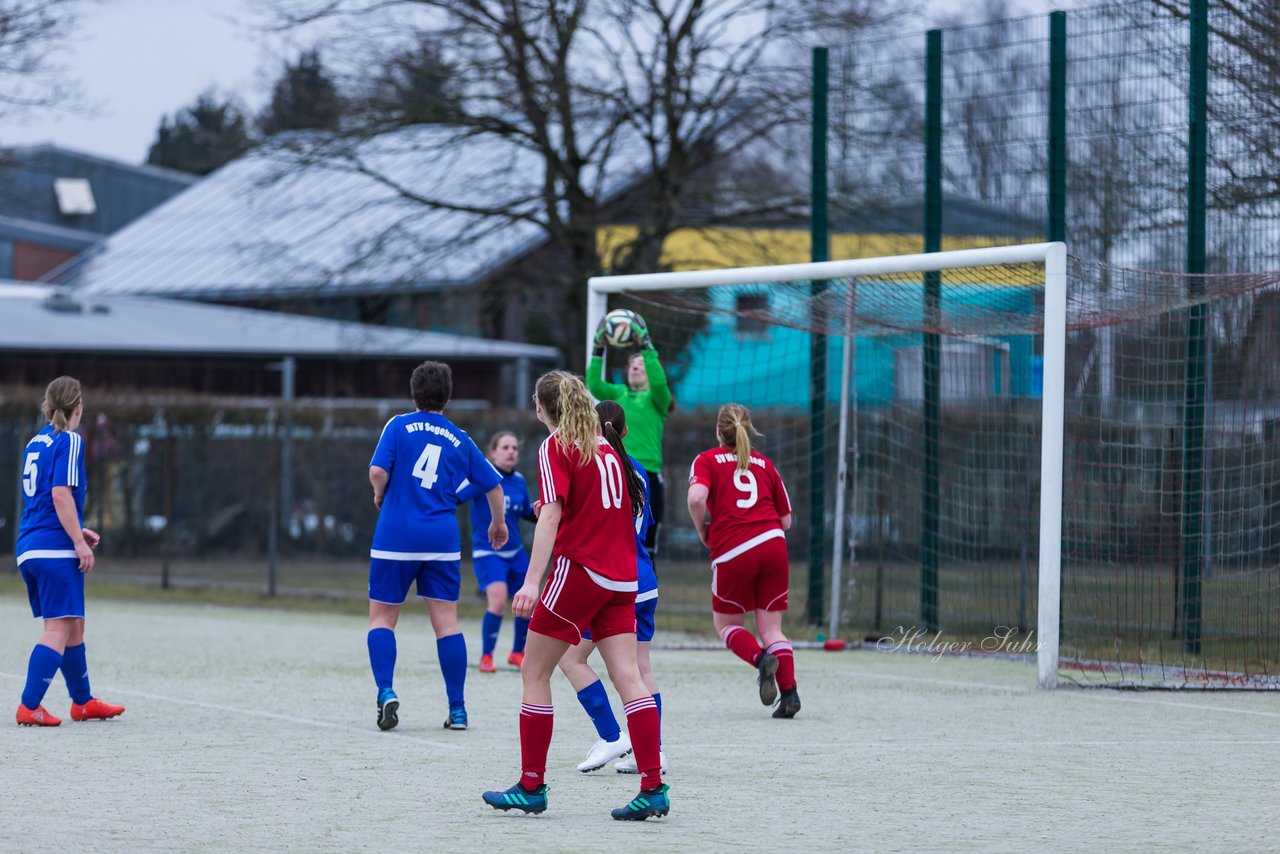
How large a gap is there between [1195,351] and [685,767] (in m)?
6.58

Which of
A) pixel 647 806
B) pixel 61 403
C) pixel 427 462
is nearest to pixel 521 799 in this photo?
pixel 647 806

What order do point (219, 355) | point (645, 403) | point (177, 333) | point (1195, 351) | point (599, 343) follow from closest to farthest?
point (645, 403) < point (599, 343) < point (1195, 351) < point (219, 355) < point (177, 333)

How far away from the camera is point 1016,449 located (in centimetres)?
1462

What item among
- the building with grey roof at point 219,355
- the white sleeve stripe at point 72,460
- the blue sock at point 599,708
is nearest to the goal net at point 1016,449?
the blue sock at point 599,708

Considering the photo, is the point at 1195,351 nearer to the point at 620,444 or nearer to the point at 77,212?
the point at 620,444

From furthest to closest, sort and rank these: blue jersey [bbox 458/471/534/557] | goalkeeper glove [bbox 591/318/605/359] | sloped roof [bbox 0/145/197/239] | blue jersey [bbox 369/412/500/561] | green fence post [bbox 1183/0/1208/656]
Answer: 1. sloped roof [bbox 0/145/197/239]
2. green fence post [bbox 1183/0/1208/656]
3. blue jersey [bbox 458/471/534/557]
4. goalkeeper glove [bbox 591/318/605/359]
5. blue jersey [bbox 369/412/500/561]

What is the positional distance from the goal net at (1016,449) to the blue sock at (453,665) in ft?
13.5

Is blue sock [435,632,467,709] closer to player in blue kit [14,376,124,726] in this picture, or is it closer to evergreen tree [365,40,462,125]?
player in blue kit [14,376,124,726]

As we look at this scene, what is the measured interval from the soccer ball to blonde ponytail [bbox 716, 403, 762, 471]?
1.19 m

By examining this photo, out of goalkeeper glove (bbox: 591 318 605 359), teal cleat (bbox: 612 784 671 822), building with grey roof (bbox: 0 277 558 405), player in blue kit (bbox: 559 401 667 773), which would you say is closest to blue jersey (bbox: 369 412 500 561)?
player in blue kit (bbox: 559 401 667 773)

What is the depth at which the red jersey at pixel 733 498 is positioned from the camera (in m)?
9.65

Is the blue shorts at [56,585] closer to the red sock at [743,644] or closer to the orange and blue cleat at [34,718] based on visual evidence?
the orange and blue cleat at [34,718]

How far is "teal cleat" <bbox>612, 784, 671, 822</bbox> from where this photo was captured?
20.9ft

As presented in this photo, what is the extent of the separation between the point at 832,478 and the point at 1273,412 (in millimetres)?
4860
